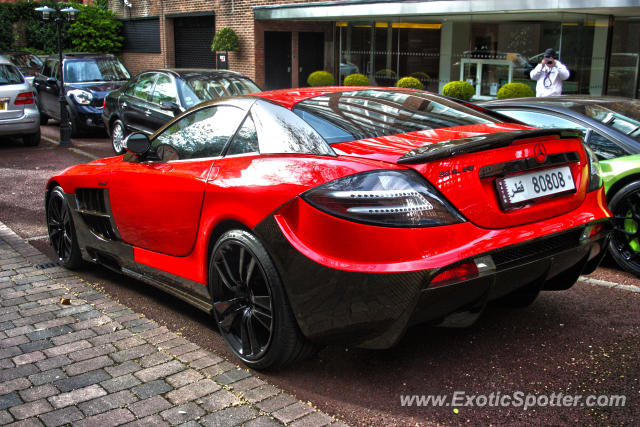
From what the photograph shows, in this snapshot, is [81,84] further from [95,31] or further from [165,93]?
[95,31]

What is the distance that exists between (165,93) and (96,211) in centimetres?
609

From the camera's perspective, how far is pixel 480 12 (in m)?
14.4

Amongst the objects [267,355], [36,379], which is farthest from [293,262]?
[36,379]

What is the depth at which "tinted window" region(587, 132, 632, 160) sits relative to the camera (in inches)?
217

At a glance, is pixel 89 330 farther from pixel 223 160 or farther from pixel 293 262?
pixel 293 262

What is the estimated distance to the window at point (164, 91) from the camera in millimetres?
10617

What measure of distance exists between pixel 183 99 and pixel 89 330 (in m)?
6.69

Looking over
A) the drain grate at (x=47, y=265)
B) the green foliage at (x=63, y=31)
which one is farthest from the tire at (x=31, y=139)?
the green foliage at (x=63, y=31)

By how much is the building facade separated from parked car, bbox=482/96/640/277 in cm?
688

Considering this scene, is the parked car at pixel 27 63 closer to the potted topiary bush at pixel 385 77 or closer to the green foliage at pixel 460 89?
the potted topiary bush at pixel 385 77

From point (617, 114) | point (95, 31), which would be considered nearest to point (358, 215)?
point (617, 114)

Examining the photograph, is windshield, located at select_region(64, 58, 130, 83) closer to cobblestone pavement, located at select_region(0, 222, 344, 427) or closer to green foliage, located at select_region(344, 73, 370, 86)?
green foliage, located at select_region(344, 73, 370, 86)

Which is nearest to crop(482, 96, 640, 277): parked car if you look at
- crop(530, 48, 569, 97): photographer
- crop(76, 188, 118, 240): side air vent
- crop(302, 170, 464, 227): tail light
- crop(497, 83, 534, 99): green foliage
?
crop(302, 170, 464, 227): tail light

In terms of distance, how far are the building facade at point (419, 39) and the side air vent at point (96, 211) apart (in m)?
10.3
